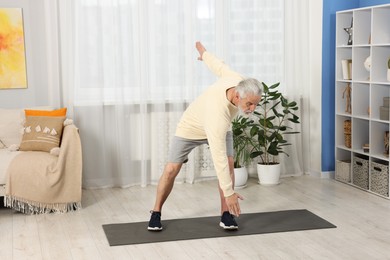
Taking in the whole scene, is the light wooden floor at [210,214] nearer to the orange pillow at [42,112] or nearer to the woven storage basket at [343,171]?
the woven storage basket at [343,171]

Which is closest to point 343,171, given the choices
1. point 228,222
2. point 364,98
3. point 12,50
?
point 364,98

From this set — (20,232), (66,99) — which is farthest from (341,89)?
(20,232)

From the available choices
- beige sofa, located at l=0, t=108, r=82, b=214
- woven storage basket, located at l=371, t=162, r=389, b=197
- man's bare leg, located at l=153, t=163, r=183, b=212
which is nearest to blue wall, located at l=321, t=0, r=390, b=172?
woven storage basket, located at l=371, t=162, r=389, b=197

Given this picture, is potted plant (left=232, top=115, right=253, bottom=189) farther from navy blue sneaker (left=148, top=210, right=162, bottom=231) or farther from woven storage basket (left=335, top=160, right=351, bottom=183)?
navy blue sneaker (left=148, top=210, right=162, bottom=231)

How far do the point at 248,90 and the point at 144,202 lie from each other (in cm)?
191

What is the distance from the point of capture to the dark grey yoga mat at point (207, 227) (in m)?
4.32

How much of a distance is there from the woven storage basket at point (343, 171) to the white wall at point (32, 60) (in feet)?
9.21

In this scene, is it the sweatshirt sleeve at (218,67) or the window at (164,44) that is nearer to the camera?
the sweatshirt sleeve at (218,67)

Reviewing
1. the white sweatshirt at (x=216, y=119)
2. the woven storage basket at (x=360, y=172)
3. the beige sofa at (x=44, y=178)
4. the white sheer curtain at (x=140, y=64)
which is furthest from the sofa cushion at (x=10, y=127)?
the woven storage basket at (x=360, y=172)

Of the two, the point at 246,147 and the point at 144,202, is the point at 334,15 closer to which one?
the point at 246,147

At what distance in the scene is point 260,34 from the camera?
6.27m

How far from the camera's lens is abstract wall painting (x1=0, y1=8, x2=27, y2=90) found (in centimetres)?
575

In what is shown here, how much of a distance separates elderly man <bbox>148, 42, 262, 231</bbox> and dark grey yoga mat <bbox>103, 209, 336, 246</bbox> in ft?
0.31

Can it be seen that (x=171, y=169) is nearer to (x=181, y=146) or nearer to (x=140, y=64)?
(x=181, y=146)
